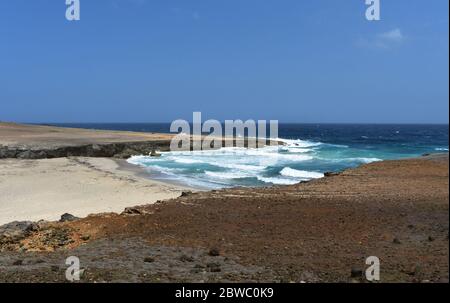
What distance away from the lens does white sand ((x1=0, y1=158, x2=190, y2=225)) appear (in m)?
17.8

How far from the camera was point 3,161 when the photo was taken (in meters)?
36.0

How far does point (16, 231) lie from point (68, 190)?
1259 cm

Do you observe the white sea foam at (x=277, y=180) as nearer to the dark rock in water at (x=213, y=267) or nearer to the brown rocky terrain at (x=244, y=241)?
the brown rocky terrain at (x=244, y=241)

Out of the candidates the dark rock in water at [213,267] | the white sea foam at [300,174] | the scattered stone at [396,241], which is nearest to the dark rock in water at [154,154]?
the white sea foam at [300,174]

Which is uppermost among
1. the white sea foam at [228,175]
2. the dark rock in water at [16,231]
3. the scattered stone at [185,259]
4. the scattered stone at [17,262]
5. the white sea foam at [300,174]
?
the scattered stone at [185,259]

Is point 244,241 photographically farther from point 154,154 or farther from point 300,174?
point 154,154

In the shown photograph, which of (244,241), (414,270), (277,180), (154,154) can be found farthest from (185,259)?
(154,154)

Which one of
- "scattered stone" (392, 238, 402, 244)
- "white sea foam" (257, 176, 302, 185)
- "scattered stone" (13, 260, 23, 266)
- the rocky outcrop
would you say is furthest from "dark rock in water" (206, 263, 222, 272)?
the rocky outcrop

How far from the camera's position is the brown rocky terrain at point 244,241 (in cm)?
583

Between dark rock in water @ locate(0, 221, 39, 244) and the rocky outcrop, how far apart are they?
97.5 feet

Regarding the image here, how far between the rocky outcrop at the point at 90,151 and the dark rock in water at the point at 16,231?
29.7 meters
